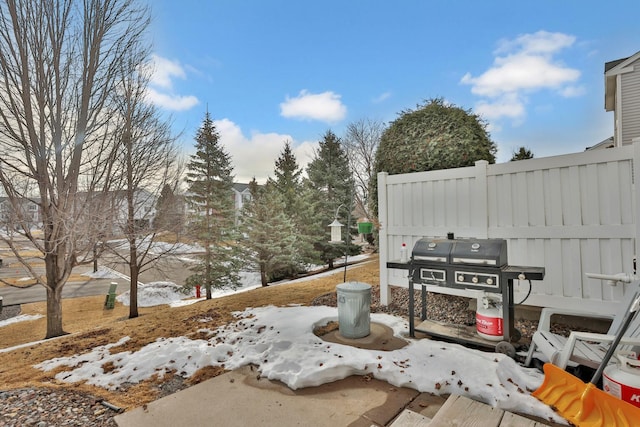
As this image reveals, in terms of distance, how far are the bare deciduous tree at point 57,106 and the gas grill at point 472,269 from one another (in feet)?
19.8

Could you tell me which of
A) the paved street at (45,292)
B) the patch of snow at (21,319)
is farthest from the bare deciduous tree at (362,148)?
the patch of snow at (21,319)

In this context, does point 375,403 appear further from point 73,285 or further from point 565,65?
point 73,285

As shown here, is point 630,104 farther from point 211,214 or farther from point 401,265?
point 211,214

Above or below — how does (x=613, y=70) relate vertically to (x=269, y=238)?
above

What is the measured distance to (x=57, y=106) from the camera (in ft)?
17.4

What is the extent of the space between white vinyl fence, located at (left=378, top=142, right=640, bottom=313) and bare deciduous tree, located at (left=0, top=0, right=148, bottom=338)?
649 cm

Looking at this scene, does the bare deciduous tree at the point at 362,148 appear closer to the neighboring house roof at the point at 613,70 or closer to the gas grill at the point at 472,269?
the neighboring house roof at the point at 613,70

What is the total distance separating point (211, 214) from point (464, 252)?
387 inches

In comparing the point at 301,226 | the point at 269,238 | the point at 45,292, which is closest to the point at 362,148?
the point at 301,226

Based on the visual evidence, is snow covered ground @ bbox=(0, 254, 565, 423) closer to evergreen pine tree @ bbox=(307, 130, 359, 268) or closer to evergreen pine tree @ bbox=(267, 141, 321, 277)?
evergreen pine tree @ bbox=(267, 141, 321, 277)

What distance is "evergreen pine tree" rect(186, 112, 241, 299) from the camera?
10.3 metres

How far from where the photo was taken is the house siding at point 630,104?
8.11m

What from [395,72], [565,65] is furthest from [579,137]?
[395,72]

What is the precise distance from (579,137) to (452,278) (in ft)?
25.1
